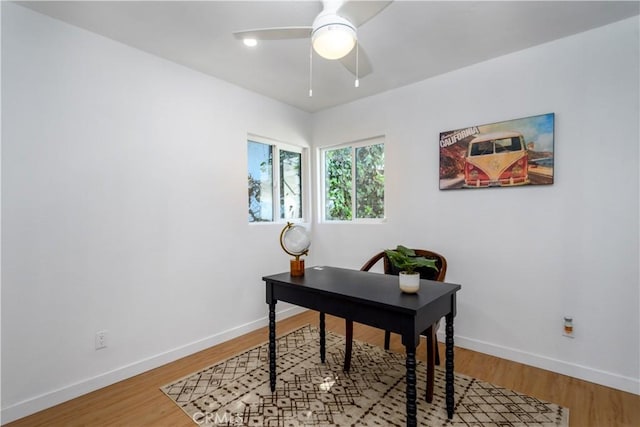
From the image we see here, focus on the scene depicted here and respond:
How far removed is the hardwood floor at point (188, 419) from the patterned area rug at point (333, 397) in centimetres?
10

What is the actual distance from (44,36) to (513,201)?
138 inches

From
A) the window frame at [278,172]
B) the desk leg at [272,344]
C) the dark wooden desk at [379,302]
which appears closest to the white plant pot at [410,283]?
the dark wooden desk at [379,302]

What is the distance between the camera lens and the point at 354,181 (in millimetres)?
3719

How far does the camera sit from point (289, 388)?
2.12 meters

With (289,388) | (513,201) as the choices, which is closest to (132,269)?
(289,388)

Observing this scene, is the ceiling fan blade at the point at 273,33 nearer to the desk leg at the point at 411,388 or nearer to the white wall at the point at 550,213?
the desk leg at the point at 411,388

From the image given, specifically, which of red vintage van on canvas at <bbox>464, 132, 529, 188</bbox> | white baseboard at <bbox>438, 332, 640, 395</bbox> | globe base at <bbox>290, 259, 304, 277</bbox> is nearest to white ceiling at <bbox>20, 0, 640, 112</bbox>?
red vintage van on canvas at <bbox>464, 132, 529, 188</bbox>

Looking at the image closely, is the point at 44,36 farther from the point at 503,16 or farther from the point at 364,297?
the point at 503,16

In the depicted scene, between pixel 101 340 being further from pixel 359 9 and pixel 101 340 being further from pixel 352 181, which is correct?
pixel 352 181

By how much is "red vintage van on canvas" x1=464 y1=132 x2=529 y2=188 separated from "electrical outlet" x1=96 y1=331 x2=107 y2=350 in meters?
3.07

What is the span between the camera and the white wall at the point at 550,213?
6.86 ft

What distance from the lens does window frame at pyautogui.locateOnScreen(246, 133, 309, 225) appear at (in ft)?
11.6

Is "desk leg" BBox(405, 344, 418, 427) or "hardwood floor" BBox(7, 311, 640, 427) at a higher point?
"desk leg" BBox(405, 344, 418, 427)

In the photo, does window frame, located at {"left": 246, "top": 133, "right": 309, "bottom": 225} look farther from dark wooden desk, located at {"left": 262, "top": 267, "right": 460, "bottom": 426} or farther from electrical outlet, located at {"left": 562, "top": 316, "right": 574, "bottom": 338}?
electrical outlet, located at {"left": 562, "top": 316, "right": 574, "bottom": 338}
